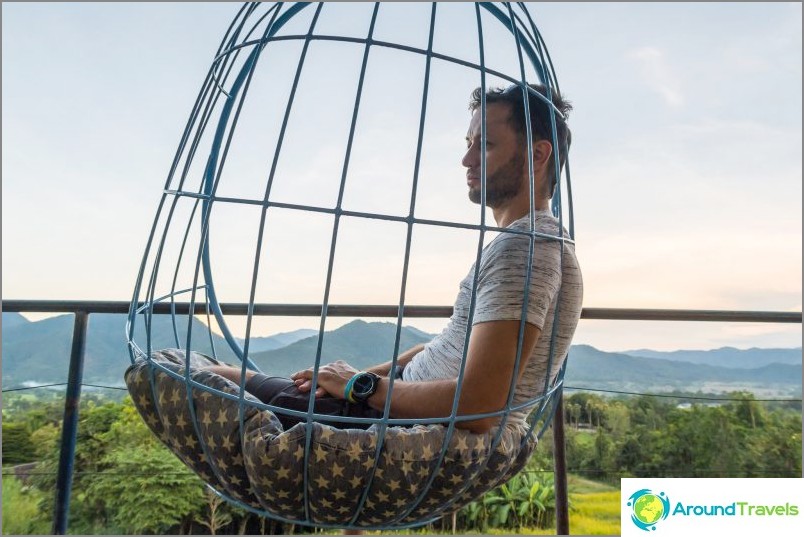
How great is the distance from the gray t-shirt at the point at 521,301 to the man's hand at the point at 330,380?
0.16m

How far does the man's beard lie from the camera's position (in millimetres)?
1003

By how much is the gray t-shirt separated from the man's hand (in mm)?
163

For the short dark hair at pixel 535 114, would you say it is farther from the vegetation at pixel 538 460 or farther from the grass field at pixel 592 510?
the grass field at pixel 592 510

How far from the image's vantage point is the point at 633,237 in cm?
278

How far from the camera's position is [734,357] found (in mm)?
2424

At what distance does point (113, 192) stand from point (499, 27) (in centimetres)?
270

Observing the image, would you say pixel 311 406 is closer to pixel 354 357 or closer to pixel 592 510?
pixel 354 357

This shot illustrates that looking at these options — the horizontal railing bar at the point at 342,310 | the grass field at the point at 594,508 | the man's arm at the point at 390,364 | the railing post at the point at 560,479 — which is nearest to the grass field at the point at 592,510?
the grass field at the point at 594,508

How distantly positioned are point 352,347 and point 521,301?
1.18 m

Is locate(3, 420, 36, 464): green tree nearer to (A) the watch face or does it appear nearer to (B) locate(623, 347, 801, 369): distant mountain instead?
(A) the watch face

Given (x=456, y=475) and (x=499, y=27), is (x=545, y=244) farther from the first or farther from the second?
(x=499, y=27)

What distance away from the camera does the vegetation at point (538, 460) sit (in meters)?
1.93

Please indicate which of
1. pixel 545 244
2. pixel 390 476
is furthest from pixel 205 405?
pixel 545 244

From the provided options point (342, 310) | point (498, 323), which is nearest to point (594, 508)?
point (342, 310)
